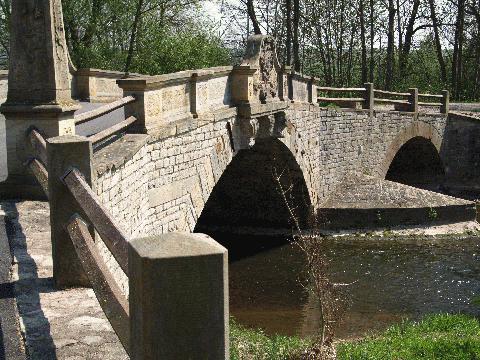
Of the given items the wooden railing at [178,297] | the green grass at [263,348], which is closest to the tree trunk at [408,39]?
the green grass at [263,348]

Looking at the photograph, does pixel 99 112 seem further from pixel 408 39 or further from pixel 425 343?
pixel 408 39

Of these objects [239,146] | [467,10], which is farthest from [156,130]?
[467,10]

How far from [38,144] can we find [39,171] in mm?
266

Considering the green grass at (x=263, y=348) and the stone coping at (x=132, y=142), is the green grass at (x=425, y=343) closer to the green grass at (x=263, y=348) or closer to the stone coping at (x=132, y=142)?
the green grass at (x=263, y=348)

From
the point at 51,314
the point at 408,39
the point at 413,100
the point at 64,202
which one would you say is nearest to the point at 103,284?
the point at 51,314

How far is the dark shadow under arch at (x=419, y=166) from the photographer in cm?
2828

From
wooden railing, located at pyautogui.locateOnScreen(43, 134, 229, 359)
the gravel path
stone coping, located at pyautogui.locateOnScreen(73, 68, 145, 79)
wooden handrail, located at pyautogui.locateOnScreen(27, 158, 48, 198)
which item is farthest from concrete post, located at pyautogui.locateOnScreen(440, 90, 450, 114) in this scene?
wooden railing, located at pyautogui.locateOnScreen(43, 134, 229, 359)

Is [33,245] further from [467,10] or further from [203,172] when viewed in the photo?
[467,10]

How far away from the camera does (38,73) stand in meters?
7.10

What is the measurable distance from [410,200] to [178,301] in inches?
758

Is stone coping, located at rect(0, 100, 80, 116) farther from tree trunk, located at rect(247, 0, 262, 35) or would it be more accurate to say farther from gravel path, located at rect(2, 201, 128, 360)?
tree trunk, located at rect(247, 0, 262, 35)

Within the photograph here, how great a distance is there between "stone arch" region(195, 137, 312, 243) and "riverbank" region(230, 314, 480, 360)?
8342mm

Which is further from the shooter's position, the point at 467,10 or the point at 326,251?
→ the point at 467,10

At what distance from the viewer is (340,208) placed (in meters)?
20.7
